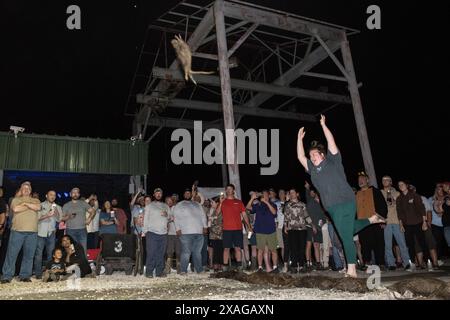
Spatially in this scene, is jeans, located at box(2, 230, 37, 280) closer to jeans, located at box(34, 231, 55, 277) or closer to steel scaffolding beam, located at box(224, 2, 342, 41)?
jeans, located at box(34, 231, 55, 277)

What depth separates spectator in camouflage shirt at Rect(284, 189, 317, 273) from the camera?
7.26 m

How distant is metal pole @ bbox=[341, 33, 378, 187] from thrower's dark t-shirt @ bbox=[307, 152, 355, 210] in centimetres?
662

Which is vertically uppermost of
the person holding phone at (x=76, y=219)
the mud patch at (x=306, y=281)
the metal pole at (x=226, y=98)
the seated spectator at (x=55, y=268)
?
the metal pole at (x=226, y=98)

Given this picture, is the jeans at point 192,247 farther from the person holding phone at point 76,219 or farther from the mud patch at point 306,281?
the person holding phone at point 76,219

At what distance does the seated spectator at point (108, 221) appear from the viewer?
9.07 m

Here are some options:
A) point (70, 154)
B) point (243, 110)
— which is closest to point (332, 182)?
point (243, 110)

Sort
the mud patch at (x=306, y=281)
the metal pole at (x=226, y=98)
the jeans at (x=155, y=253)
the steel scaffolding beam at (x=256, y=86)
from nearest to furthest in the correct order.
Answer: the mud patch at (x=306, y=281), the jeans at (x=155, y=253), the metal pole at (x=226, y=98), the steel scaffolding beam at (x=256, y=86)

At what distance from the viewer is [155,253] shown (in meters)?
6.94

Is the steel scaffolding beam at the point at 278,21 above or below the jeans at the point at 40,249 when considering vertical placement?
above

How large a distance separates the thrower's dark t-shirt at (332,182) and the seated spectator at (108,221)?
20.1 ft

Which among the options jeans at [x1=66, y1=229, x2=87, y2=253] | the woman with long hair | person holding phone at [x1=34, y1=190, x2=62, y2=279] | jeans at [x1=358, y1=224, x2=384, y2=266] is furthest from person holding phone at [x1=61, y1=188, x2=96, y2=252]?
jeans at [x1=358, y1=224, x2=384, y2=266]

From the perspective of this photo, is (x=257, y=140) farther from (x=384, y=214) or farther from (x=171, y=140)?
(x=384, y=214)

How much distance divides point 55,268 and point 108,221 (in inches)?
107

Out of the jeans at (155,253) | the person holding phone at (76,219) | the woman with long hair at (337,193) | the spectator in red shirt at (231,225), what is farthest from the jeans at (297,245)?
the person holding phone at (76,219)
